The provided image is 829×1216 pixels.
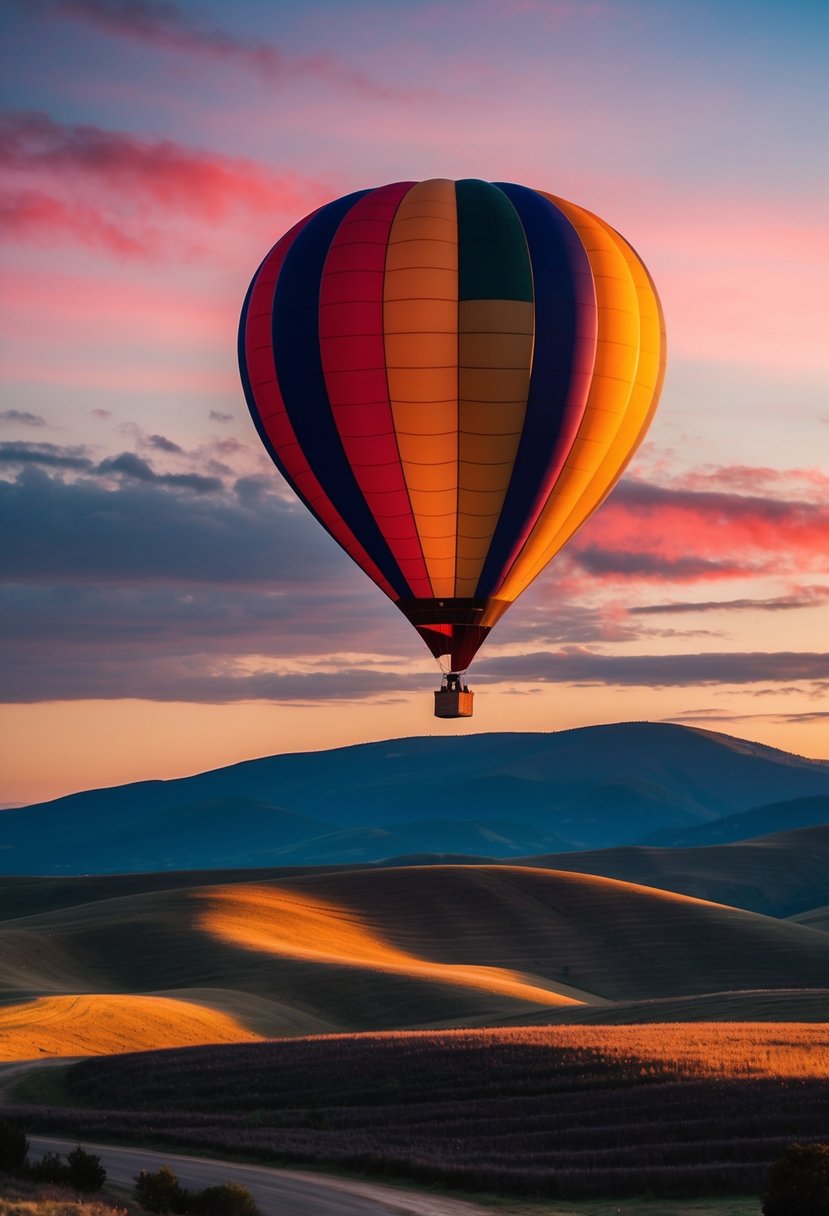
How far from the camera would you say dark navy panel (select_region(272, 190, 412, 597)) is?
4469 centimetres

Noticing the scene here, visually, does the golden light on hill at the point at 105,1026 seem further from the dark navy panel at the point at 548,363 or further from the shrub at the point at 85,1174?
the shrub at the point at 85,1174

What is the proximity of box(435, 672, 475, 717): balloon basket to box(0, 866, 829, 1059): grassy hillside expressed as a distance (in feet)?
67.9

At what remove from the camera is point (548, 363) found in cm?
4469

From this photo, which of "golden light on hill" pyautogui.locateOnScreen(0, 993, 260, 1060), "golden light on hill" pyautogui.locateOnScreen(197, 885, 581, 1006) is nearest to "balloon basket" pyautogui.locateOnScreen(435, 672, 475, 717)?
"golden light on hill" pyautogui.locateOnScreen(0, 993, 260, 1060)

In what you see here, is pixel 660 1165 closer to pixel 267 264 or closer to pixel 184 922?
pixel 267 264

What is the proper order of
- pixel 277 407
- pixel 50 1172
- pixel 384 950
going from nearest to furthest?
1. pixel 50 1172
2. pixel 277 407
3. pixel 384 950

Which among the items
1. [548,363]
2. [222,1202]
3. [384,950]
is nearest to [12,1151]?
[222,1202]

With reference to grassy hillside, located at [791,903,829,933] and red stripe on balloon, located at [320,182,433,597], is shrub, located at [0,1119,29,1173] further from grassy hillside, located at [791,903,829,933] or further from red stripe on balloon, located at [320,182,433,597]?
grassy hillside, located at [791,903,829,933]

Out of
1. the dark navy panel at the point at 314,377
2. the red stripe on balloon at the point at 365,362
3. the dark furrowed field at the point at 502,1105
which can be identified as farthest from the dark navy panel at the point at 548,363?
the dark furrowed field at the point at 502,1105

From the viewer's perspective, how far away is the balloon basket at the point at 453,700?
1741 inches

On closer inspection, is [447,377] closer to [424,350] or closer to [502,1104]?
[424,350]

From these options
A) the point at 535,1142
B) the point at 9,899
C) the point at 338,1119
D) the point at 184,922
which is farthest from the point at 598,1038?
the point at 9,899

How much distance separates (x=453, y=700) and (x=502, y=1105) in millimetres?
12269

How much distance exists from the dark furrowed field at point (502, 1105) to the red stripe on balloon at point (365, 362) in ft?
44.9
